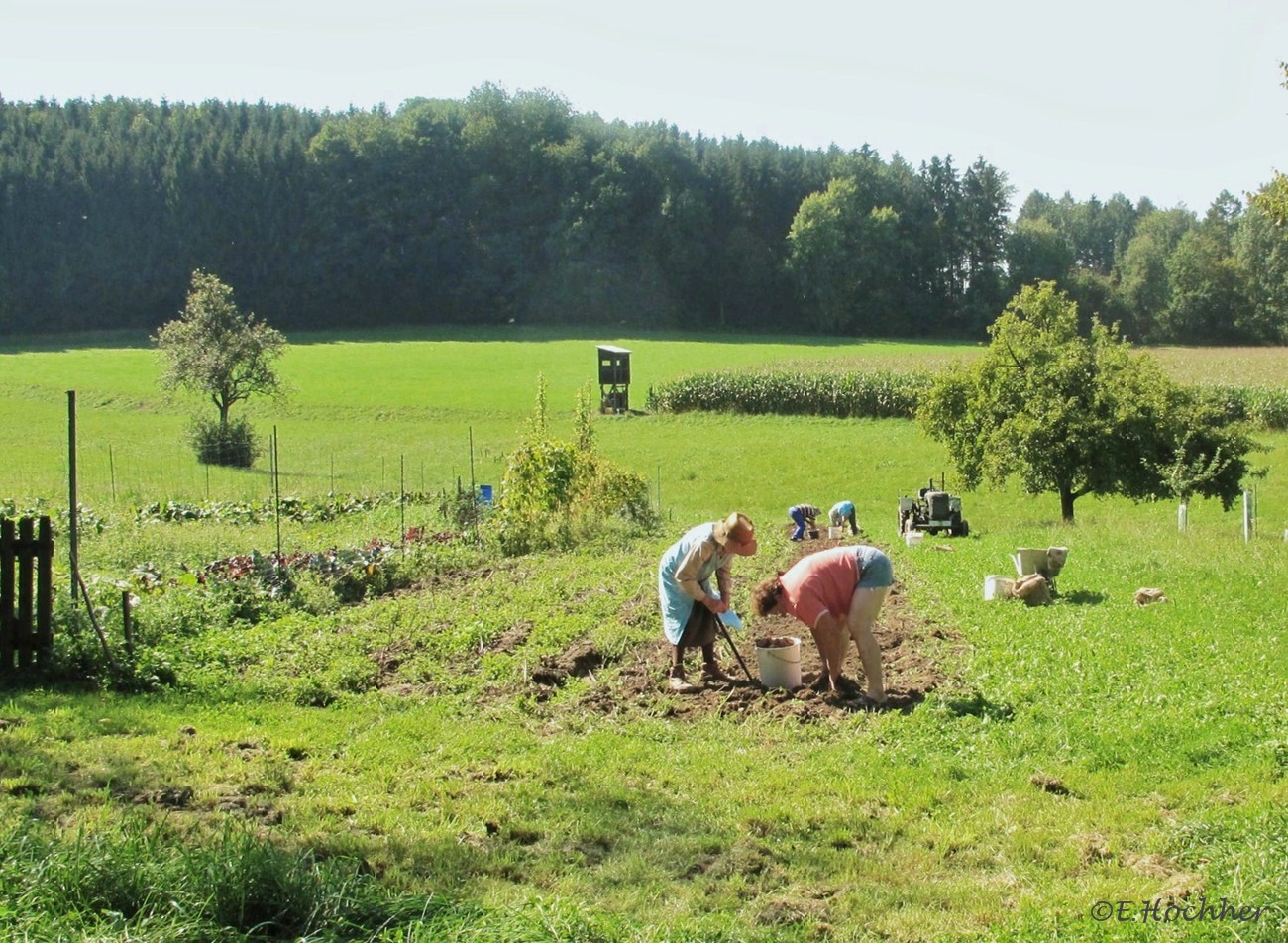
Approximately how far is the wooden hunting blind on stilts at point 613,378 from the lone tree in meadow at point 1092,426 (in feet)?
74.6

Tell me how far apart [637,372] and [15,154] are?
198 feet

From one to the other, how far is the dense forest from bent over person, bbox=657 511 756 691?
264 feet

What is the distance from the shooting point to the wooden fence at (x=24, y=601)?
958 centimetres

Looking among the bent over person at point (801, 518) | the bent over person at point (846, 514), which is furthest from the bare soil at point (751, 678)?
the bent over person at point (846, 514)

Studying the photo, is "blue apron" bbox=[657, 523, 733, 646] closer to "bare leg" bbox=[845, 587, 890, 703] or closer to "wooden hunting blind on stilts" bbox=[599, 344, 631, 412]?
"bare leg" bbox=[845, 587, 890, 703]

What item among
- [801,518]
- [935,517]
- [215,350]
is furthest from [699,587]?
[215,350]

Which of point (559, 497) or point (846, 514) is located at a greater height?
point (559, 497)

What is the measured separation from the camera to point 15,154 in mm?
90375

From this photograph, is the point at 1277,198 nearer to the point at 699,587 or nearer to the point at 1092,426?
the point at 1092,426

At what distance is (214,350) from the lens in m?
38.0

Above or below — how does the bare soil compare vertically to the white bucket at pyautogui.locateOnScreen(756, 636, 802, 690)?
below

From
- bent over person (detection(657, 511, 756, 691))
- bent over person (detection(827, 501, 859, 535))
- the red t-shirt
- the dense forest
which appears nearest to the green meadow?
bent over person (detection(657, 511, 756, 691))

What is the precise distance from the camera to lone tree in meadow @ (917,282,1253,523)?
2453 centimetres

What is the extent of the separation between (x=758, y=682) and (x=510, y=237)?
8824 centimetres
